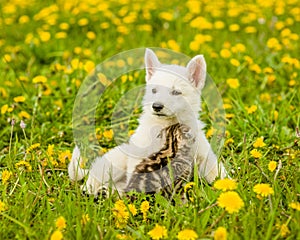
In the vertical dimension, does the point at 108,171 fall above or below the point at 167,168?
below

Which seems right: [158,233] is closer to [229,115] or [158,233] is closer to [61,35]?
[229,115]

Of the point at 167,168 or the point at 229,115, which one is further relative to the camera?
the point at 229,115

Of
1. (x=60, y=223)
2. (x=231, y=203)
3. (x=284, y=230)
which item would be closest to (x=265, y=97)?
(x=284, y=230)

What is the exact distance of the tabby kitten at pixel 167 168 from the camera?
3406 millimetres

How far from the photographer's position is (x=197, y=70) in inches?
153

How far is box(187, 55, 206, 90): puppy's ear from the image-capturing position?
3.84m

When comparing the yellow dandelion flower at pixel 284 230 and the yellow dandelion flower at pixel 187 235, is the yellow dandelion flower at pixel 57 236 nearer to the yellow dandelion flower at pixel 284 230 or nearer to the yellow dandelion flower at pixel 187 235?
the yellow dandelion flower at pixel 187 235

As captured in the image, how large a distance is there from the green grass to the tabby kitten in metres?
0.09

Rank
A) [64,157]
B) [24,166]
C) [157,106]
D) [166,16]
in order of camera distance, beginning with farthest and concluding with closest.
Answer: [166,16]
[64,157]
[24,166]
[157,106]

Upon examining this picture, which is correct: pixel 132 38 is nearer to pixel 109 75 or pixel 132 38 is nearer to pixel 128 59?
pixel 128 59

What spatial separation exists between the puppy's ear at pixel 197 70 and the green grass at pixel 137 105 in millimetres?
472

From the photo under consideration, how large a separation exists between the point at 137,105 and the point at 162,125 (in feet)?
4.35

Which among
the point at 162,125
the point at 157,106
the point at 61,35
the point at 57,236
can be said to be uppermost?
the point at 61,35

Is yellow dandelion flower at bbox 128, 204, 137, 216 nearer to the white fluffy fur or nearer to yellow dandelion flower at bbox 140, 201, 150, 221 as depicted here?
yellow dandelion flower at bbox 140, 201, 150, 221
